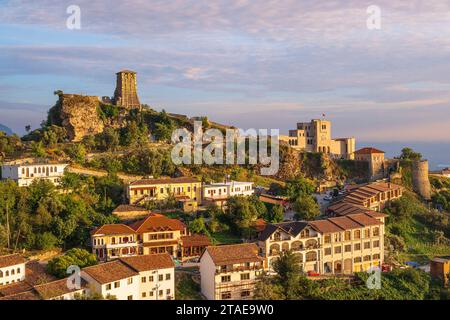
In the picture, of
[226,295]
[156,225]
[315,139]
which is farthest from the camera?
[315,139]

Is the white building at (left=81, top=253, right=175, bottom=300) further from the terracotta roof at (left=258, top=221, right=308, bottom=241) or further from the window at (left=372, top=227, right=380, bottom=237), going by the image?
the window at (left=372, top=227, right=380, bottom=237)

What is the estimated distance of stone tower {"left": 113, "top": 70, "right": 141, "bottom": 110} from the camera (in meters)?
51.1

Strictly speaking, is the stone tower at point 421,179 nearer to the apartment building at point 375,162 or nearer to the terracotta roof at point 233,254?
the apartment building at point 375,162

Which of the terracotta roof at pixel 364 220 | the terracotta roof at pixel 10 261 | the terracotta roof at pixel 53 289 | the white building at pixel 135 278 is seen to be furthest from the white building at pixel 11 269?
the terracotta roof at pixel 364 220

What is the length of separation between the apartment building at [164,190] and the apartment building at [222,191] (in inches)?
28.0

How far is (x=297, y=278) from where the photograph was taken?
24875 millimetres

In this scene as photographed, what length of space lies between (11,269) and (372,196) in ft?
86.4

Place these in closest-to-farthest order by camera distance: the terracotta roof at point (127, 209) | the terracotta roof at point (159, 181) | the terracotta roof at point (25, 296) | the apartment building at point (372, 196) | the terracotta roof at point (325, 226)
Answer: the terracotta roof at point (25, 296) < the terracotta roof at point (325, 226) < the terracotta roof at point (127, 209) < the terracotta roof at point (159, 181) < the apartment building at point (372, 196)

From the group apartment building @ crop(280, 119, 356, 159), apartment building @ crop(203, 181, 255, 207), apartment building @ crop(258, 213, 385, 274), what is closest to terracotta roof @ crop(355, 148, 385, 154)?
apartment building @ crop(280, 119, 356, 159)

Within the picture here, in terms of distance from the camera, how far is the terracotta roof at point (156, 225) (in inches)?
1145

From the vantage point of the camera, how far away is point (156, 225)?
29.3m

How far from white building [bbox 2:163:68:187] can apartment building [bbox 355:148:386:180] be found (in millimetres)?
30533

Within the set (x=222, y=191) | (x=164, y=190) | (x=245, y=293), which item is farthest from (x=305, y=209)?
(x=245, y=293)

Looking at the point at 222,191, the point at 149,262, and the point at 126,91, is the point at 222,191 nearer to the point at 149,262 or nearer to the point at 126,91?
the point at 149,262
